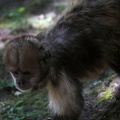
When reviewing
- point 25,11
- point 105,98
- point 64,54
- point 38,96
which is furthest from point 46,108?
point 25,11

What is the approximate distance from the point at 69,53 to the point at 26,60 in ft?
1.85

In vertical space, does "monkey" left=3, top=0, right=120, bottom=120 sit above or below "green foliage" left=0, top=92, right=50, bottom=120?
above

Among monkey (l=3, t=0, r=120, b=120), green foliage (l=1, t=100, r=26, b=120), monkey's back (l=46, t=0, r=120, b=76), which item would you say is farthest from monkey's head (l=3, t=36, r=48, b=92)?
green foliage (l=1, t=100, r=26, b=120)

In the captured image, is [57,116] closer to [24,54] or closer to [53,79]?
[53,79]

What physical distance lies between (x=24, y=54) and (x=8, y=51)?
27cm

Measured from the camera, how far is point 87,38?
4.48 metres

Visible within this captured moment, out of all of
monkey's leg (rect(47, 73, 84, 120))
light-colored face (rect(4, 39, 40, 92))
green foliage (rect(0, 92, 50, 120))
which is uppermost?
light-colored face (rect(4, 39, 40, 92))

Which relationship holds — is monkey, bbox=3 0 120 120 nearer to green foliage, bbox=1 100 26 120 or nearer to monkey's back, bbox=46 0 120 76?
monkey's back, bbox=46 0 120 76

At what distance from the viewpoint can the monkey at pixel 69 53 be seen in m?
4.48

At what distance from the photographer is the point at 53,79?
455 centimetres

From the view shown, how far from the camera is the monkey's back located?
448 centimetres

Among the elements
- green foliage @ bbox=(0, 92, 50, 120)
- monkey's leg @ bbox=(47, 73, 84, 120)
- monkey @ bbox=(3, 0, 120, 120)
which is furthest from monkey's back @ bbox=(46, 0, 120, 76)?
green foliage @ bbox=(0, 92, 50, 120)

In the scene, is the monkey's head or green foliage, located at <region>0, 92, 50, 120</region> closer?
the monkey's head

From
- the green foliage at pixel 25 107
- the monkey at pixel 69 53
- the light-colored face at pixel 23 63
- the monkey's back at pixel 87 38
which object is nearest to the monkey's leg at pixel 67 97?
the monkey at pixel 69 53
